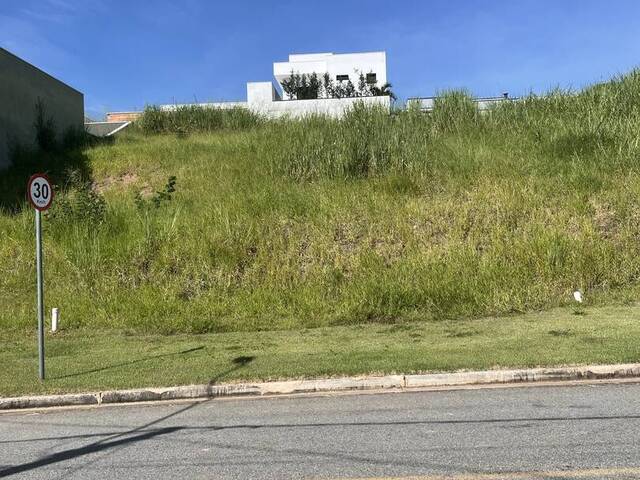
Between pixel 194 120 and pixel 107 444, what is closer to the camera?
pixel 107 444

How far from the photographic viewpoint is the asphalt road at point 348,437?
468 centimetres

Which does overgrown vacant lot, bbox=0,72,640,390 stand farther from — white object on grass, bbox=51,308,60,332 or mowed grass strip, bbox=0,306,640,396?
mowed grass strip, bbox=0,306,640,396

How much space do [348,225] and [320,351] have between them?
21.9ft

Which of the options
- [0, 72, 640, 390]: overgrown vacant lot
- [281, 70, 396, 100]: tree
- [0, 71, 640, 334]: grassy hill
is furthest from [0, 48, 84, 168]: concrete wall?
[281, 70, 396, 100]: tree

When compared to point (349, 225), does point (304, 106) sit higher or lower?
higher

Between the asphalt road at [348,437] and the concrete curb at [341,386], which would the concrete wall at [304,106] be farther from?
the asphalt road at [348,437]

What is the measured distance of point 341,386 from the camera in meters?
7.60

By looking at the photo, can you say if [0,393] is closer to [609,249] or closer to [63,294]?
[63,294]

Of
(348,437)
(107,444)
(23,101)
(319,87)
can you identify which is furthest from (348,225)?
(319,87)

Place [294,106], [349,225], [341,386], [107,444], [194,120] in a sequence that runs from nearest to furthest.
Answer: [107,444] → [341,386] → [349,225] → [194,120] → [294,106]

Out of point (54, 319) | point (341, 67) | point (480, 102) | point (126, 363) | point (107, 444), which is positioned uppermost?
point (341, 67)

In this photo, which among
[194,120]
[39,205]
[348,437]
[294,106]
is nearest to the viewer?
[348,437]

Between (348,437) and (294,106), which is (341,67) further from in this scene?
(348,437)

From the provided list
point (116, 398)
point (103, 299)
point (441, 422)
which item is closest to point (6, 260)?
point (103, 299)
